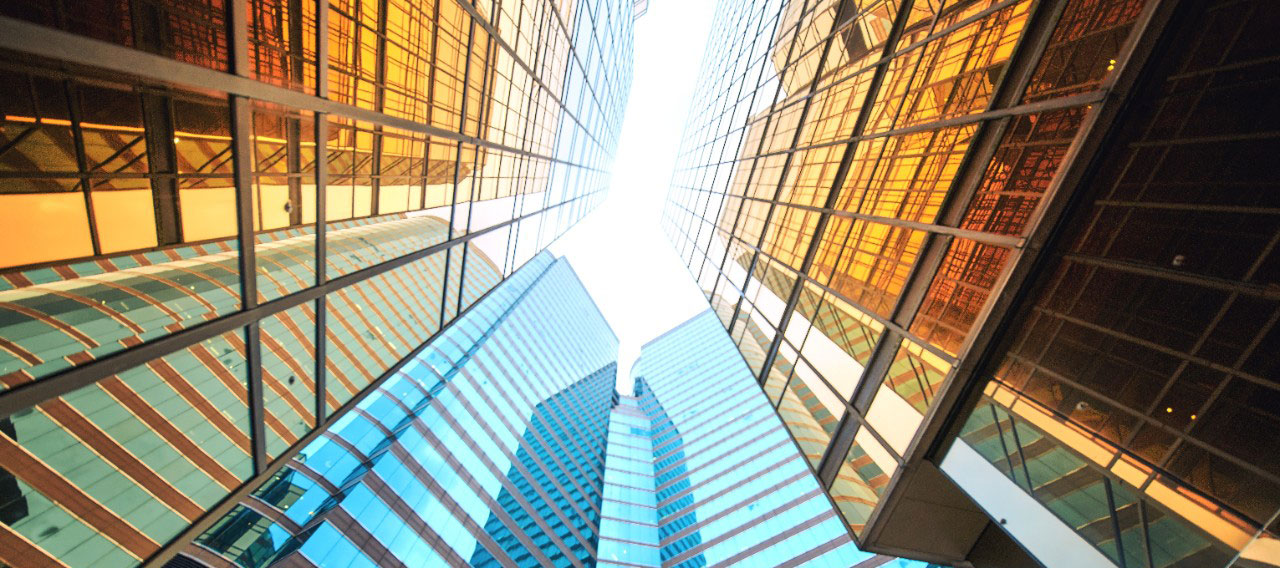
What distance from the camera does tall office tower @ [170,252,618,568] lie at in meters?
26.8

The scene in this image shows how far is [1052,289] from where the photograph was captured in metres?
7.35

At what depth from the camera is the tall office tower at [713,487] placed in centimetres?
4962

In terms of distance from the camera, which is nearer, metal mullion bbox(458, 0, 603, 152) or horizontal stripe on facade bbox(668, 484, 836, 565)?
metal mullion bbox(458, 0, 603, 152)

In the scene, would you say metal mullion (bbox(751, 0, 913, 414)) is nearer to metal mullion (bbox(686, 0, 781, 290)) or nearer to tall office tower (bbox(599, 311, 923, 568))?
metal mullion (bbox(686, 0, 781, 290))

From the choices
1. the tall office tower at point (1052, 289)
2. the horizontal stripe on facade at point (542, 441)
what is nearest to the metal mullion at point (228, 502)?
the tall office tower at point (1052, 289)

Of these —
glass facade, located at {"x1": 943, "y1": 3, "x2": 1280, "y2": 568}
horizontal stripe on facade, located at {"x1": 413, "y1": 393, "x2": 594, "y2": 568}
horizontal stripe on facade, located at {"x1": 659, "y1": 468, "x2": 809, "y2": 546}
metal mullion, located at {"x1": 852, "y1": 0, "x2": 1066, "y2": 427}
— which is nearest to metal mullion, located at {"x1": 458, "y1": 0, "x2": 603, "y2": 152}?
metal mullion, located at {"x1": 852, "y1": 0, "x2": 1066, "y2": 427}

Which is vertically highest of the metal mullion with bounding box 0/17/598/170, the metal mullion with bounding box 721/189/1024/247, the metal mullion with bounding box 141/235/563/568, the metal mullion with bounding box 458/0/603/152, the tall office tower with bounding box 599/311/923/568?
the metal mullion with bounding box 458/0/603/152

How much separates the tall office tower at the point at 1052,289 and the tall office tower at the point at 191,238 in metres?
10.9

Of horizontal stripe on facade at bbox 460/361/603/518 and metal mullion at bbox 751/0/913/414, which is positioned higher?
metal mullion at bbox 751/0/913/414

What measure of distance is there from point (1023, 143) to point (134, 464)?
1406 cm

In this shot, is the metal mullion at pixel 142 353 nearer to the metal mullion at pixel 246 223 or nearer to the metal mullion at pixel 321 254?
the metal mullion at pixel 246 223

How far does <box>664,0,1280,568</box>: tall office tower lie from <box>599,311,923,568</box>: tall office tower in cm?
2809

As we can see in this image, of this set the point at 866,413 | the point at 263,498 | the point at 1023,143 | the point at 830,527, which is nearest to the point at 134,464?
the point at 866,413

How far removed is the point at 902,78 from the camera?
1138cm
